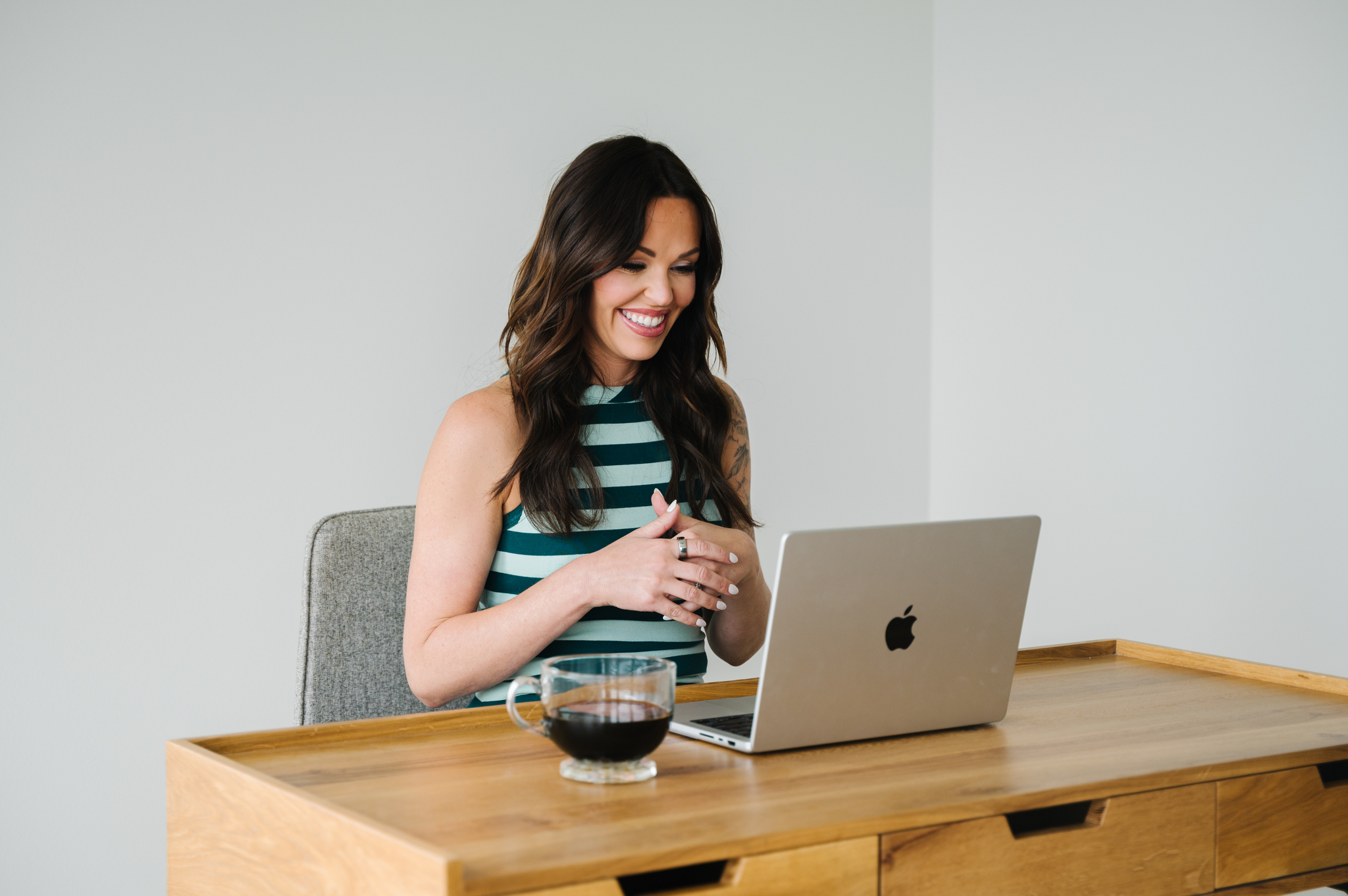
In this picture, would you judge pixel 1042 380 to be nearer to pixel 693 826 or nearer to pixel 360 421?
pixel 360 421

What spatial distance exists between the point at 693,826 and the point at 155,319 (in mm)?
1773

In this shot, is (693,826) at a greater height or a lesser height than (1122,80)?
lesser

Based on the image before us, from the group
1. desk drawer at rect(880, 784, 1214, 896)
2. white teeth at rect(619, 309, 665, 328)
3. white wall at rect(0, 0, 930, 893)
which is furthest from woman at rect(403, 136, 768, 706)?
white wall at rect(0, 0, 930, 893)

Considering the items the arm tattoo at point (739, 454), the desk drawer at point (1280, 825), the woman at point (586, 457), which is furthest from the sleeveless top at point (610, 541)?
the desk drawer at point (1280, 825)

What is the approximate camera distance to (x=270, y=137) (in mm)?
2320

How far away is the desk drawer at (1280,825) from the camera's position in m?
1.04

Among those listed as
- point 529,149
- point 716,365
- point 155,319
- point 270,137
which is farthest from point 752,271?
point 155,319

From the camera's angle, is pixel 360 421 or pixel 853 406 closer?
pixel 360 421

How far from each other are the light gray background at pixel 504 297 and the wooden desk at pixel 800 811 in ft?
4.13

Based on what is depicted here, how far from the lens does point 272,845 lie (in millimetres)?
896

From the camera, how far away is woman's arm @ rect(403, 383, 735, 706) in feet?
4.12

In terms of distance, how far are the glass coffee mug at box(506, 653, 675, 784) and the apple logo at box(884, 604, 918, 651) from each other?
0.23 metres

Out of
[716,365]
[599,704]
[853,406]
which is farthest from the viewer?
[853,406]

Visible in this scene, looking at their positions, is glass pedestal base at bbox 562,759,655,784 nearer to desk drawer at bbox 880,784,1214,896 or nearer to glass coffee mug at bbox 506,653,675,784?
glass coffee mug at bbox 506,653,675,784
